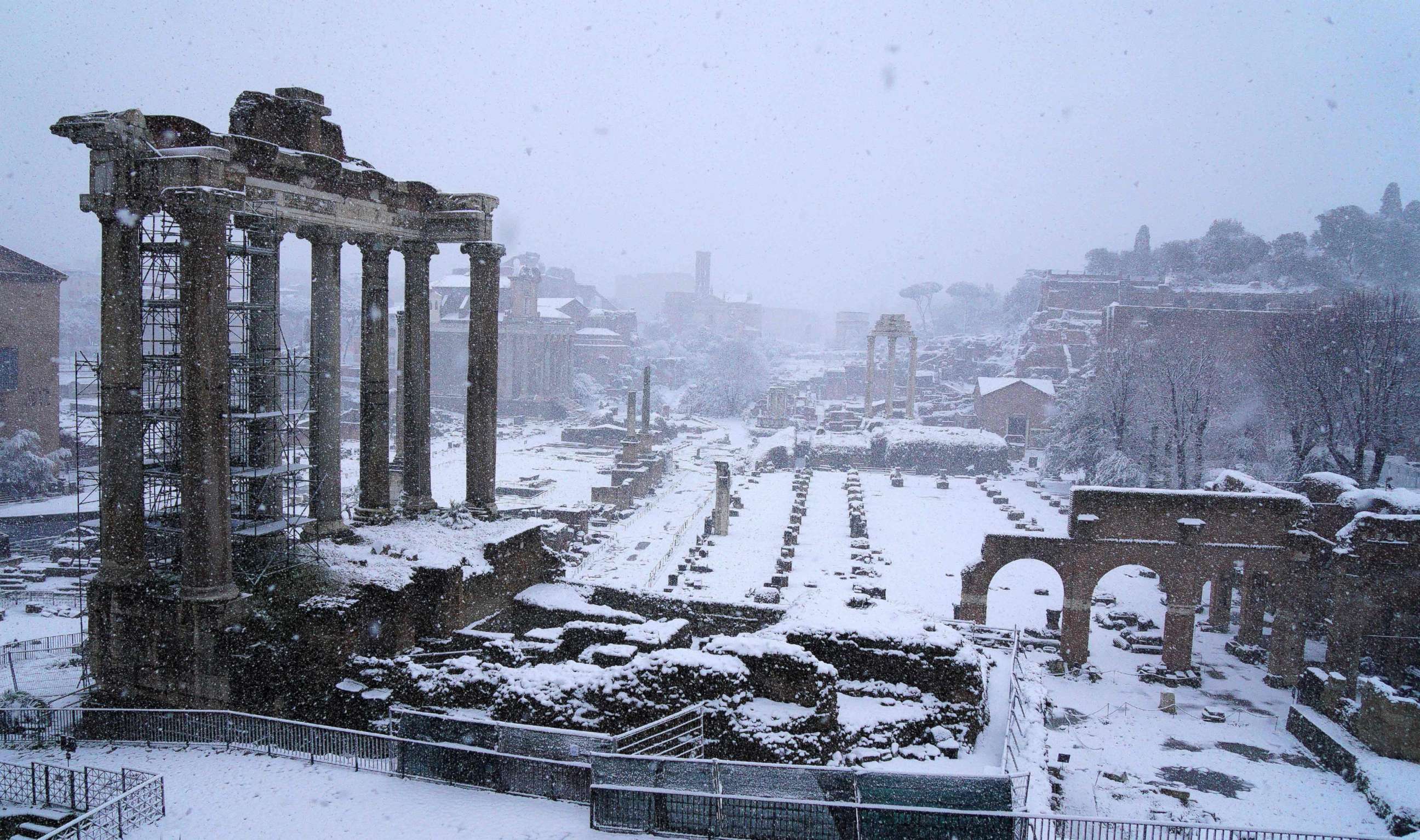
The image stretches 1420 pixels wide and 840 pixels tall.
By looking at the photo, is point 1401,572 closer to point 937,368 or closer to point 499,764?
point 499,764

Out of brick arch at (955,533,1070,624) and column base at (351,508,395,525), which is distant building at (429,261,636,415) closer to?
brick arch at (955,533,1070,624)

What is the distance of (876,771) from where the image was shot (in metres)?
7.58

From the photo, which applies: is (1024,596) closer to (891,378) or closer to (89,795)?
(89,795)

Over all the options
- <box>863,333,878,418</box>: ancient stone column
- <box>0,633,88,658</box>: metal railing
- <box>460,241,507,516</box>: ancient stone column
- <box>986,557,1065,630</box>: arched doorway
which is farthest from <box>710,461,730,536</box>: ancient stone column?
<box>863,333,878,418</box>: ancient stone column

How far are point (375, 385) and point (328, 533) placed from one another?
252cm

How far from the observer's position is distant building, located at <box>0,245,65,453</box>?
1307 inches

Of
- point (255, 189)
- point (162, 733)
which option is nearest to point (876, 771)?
point (162, 733)

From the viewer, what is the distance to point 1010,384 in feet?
172

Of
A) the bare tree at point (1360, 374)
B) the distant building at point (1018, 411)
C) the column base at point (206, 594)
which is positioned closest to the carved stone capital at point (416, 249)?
the column base at point (206, 594)

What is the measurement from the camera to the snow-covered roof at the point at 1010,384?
52281mm

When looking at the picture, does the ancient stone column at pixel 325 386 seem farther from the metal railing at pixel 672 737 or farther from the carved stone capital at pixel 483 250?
the metal railing at pixel 672 737

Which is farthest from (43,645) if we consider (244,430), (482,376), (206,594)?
(482,376)

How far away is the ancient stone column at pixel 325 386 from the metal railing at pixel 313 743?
378 cm

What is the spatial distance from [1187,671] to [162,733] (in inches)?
733
